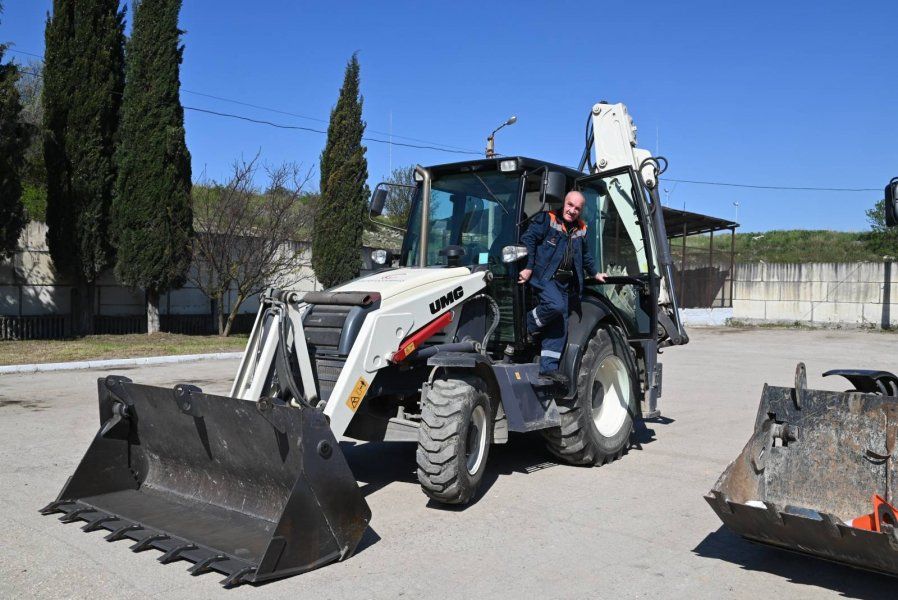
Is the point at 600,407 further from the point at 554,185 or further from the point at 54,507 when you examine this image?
the point at 54,507

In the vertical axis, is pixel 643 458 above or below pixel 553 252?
below

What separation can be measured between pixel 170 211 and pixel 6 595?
1651 cm

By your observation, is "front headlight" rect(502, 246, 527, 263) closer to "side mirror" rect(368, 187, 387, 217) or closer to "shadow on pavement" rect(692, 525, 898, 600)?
"side mirror" rect(368, 187, 387, 217)

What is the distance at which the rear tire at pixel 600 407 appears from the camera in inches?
277

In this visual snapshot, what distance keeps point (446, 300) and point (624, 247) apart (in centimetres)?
272

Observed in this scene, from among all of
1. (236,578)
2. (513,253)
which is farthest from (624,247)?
(236,578)

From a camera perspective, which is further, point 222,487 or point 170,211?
point 170,211

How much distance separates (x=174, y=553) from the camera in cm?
459

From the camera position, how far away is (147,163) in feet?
63.5

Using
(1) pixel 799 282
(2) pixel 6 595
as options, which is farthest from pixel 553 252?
(1) pixel 799 282

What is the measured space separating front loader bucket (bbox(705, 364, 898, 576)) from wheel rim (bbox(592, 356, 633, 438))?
8.62 feet

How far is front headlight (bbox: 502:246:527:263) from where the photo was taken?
6547 millimetres

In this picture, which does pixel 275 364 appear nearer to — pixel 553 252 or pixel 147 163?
pixel 553 252

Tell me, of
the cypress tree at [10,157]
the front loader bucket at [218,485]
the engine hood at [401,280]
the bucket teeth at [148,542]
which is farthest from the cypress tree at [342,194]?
the bucket teeth at [148,542]
